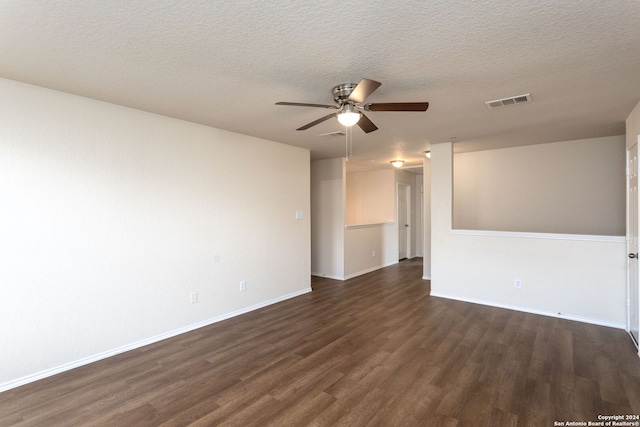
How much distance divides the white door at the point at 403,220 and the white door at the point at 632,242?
478 centimetres

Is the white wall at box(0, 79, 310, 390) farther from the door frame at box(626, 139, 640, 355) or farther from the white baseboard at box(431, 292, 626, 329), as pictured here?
the door frame at box(626, 139, 640, 355)

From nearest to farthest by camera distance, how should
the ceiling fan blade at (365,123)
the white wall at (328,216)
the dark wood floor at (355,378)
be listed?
the dark wood floor at (355,378) → the ceiling fan blade at (365,123) → the white wall at (328,216)

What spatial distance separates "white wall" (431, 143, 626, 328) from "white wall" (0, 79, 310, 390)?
9.41ft

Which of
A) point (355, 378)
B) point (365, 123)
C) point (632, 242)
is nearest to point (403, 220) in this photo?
point (632, 242)

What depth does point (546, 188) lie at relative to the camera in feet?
16.6

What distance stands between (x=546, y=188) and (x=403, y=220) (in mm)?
3716

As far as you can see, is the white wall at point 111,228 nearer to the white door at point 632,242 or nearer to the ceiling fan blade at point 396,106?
the ceiling fan blade at point 396,106

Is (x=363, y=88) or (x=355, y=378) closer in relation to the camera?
(x=363, y=88)

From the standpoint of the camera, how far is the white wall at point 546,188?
456 centimetres

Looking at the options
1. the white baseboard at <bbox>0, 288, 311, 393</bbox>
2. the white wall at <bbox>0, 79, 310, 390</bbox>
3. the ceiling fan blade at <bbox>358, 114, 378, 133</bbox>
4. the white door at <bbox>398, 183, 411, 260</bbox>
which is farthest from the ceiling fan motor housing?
the white door at <bbox>398, 183, 411, 260</bbox>

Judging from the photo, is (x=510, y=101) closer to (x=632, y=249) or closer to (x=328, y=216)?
(x=632, y=249)

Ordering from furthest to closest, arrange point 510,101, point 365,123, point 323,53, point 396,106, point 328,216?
point 328,216 → point 510,101 → point 365,123 → point 396,106 → point 323,53

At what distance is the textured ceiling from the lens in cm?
165

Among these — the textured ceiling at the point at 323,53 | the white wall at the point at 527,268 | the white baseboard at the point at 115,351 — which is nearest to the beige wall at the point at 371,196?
the white wall at the point at 527,268
